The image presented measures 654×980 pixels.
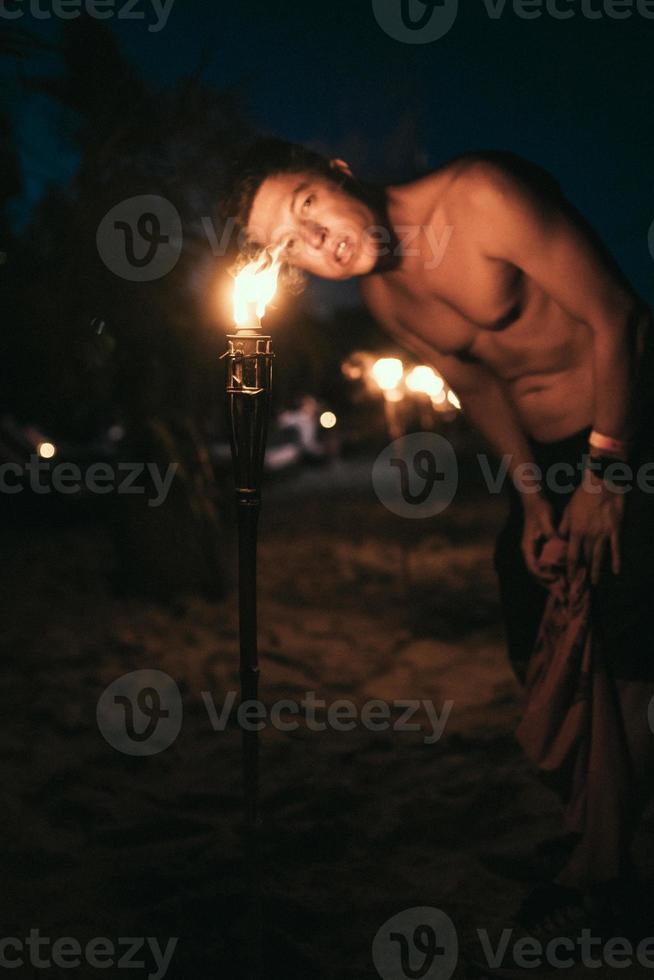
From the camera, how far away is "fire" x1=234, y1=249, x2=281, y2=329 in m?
1.60

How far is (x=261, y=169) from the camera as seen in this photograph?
6.59ft

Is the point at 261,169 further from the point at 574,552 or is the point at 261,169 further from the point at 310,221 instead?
the point at 574,552

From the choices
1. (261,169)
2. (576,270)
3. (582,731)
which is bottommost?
(582,731)

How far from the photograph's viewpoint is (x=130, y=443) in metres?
5.87

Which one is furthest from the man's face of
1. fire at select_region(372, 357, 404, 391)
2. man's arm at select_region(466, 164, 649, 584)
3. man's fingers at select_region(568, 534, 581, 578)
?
fire at select_region(372, 357, 404, 391)

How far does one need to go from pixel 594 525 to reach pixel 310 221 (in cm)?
106

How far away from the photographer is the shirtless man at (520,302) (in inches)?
77.0

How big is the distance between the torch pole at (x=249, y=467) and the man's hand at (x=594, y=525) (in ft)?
3.04

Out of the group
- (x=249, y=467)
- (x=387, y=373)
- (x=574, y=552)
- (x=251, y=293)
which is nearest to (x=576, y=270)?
Answer: (x=574, y=552)

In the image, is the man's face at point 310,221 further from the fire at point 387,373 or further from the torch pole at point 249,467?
the fire at point 387,373

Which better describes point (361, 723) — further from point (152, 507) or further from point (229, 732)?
point (152, 507)

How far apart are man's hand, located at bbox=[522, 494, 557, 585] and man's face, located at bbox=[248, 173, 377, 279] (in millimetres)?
877

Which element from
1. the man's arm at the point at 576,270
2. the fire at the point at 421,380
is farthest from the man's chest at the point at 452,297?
the fire at the point at 421,380

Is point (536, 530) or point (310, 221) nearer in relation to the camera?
point (310, 221)
